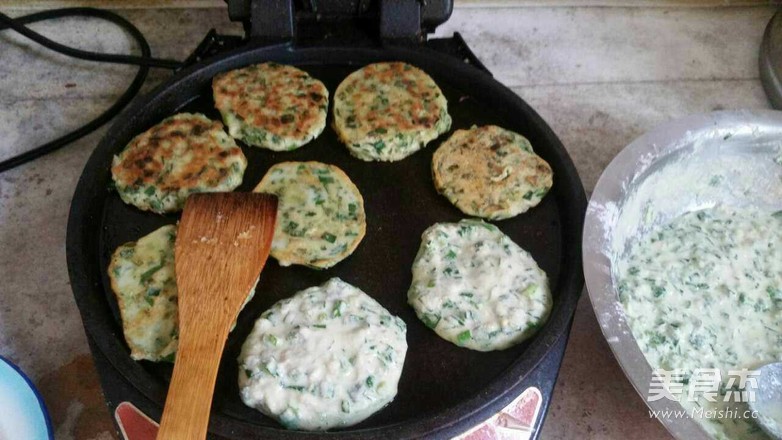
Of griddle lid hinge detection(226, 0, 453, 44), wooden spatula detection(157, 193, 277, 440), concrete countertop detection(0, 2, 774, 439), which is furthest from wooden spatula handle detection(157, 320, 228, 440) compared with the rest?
griddle lid hinge detection(226, 0, 453, 44)

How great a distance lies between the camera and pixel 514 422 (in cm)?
117

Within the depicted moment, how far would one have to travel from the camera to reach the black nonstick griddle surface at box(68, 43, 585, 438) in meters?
1.16

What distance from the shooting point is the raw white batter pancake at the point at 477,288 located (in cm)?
126

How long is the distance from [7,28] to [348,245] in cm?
140

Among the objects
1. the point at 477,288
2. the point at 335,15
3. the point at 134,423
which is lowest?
the point at 134,423

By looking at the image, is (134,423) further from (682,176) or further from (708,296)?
(682,176)

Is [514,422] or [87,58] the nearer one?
[514,422]

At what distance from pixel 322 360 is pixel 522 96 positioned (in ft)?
3.86

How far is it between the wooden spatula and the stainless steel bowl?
65 centimetres

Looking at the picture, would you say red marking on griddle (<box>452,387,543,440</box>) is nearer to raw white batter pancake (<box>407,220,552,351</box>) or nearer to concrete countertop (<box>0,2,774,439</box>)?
raw white batter pancake (<box>407,220,552,351</box>)

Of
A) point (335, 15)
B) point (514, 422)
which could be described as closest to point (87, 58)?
point (335, 15)

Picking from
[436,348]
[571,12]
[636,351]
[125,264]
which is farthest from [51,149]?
[571,12]

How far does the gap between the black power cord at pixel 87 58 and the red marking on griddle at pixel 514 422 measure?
1.30 m

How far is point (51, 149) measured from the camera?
177cm
